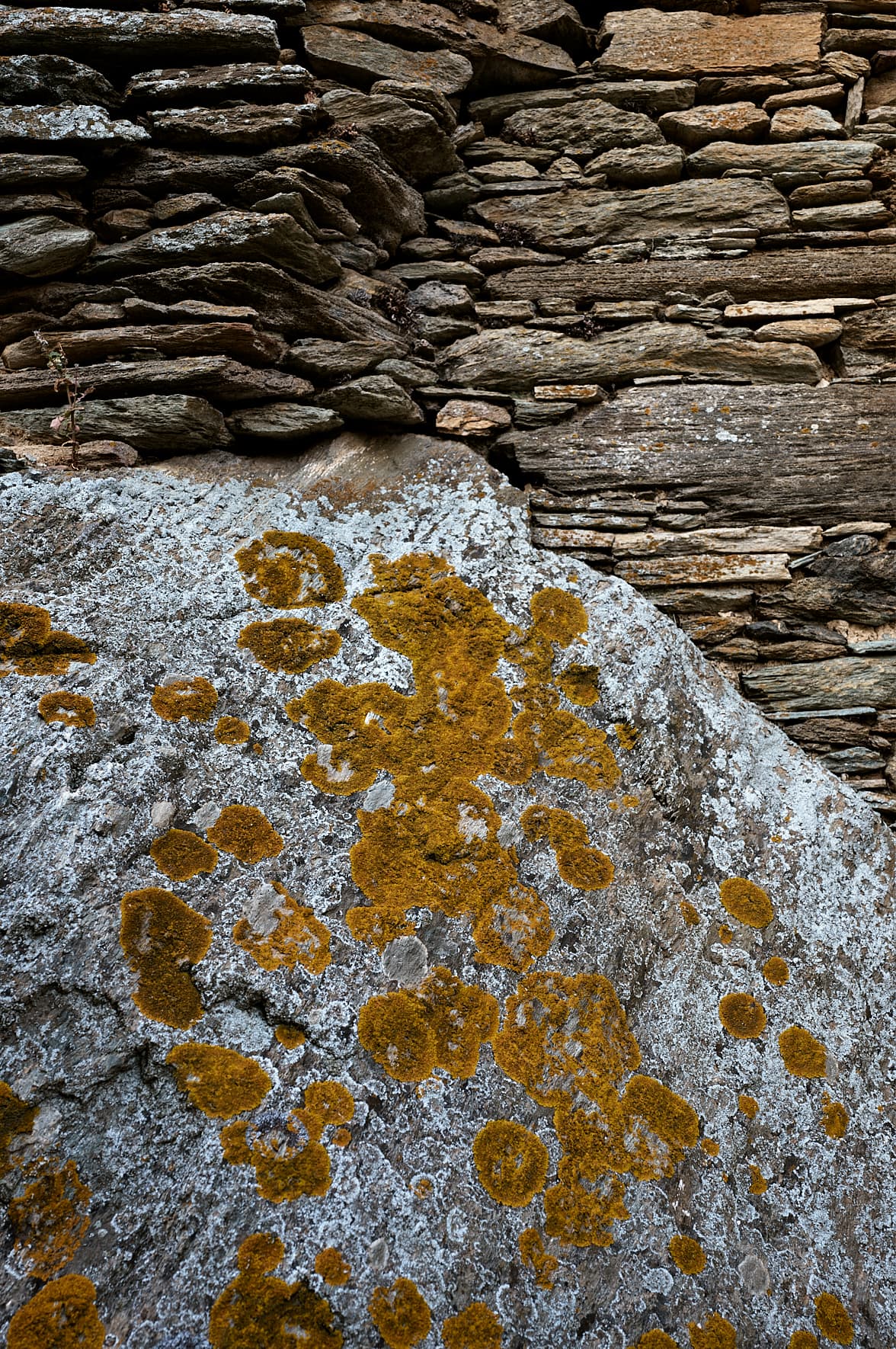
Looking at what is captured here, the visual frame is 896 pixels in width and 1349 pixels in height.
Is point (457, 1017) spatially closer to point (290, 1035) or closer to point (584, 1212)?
point (290, 1035)

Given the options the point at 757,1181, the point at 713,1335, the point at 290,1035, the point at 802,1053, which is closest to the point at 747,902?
the point at 802,1053

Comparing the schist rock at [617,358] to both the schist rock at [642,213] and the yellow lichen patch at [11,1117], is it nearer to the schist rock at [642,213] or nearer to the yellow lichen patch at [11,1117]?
the schist rock at [642,213]

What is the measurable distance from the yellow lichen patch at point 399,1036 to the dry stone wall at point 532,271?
233cm

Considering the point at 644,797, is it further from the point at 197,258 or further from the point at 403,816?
the point at 197,258

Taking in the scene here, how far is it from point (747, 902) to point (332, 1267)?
1888mm

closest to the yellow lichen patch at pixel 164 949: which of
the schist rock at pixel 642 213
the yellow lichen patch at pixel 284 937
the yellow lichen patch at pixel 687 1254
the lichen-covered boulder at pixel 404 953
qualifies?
the lichen-covered boulder at pixel 404 953

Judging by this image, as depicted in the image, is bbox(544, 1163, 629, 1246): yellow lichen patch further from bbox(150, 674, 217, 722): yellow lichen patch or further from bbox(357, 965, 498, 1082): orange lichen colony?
bbox(150, 674, 217, 722): yellow lichen patch

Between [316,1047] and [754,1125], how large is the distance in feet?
5.00

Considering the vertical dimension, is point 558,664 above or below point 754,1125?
above

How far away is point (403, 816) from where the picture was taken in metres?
2.92

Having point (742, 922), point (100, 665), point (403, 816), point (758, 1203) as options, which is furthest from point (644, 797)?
point (100, 665)

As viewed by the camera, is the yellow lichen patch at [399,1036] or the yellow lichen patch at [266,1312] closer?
the yellow lichen patch at [266,1312]

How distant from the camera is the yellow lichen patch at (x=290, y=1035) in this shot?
8.05ft

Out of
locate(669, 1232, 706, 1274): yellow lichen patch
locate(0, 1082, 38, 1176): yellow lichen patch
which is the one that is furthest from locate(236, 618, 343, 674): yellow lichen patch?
locate(669, 1232, 706, 1274): yellow lichen patch
